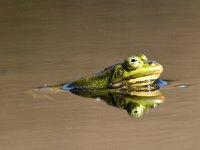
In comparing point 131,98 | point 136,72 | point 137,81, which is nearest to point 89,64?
point 137,81

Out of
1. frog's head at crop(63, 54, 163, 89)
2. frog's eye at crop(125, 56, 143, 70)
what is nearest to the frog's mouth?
frog's head at crop(63, 54, 163, 89)

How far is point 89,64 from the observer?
11.1 m

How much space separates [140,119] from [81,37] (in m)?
5.54

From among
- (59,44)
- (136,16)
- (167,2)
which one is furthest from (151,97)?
(167,2)

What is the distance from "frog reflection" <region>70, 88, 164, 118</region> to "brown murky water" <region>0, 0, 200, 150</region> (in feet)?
0.33

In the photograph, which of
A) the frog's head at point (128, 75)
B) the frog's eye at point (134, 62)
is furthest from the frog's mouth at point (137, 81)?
the frog's eye at point (134, 62)

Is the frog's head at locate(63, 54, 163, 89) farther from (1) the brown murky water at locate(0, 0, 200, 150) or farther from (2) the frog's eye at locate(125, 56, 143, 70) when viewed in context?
(1) the brown murky water at locate(0, 0, 200, 150)

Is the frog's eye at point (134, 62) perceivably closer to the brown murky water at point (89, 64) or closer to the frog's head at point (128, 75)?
the frog's head at point (128, 75)

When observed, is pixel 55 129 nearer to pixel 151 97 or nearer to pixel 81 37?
pixel 151 97

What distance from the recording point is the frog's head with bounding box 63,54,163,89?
30.0 feet

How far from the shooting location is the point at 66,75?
10484 mm

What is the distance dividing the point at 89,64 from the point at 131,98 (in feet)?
7.08

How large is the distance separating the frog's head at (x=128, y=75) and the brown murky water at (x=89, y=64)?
0.24 metres

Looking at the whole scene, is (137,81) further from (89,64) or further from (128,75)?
(89,64)
